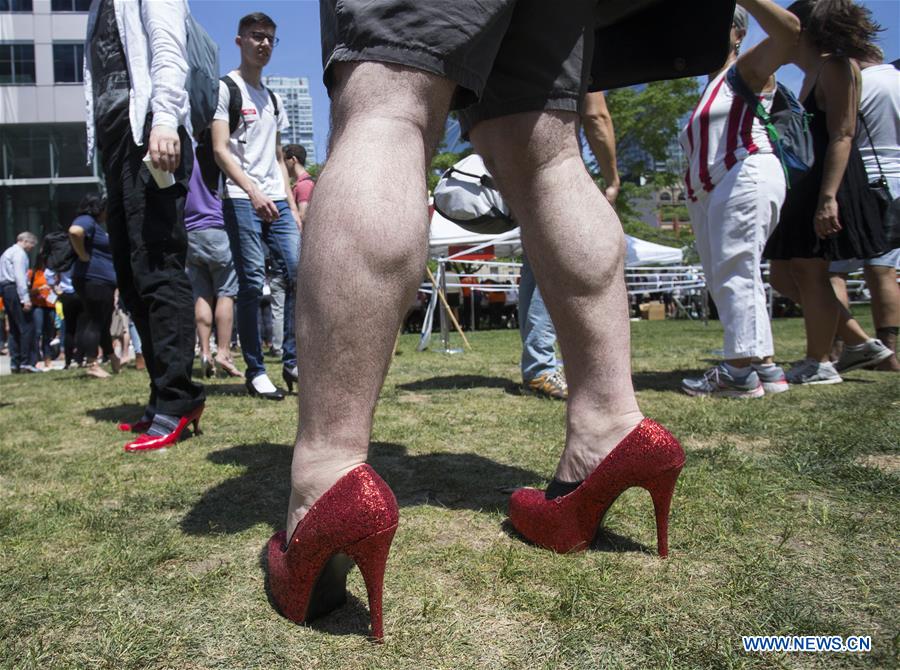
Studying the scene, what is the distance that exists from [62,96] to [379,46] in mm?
35399

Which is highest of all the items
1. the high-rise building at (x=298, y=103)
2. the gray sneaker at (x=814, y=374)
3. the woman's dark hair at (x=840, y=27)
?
the high-rise building at (x=298, y=103)

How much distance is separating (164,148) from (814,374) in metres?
3.66

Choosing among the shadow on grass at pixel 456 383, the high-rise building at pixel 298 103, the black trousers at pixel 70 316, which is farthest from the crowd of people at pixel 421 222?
the high-rise building at pixel 298 103

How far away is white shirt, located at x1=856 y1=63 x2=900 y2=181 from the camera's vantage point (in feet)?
14.6

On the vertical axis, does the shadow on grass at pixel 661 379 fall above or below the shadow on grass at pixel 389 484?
below


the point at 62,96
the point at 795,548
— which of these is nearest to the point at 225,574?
the point at 795,548

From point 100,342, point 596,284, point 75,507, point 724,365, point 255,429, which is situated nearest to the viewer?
point 596,284

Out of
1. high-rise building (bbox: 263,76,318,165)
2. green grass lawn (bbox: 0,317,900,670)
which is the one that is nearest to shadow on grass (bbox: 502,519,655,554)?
green grass lawn (bbox: 0,317,900,670)

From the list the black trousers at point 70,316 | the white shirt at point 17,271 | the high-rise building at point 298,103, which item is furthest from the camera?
the high-rise building at point 298,103

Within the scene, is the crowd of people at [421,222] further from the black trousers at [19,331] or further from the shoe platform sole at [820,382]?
the black trousers at [19,331]

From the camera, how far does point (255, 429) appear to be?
3074 mm

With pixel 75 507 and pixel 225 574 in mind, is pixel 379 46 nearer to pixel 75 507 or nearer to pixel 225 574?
pixel 225 574

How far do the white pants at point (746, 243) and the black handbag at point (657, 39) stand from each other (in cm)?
191

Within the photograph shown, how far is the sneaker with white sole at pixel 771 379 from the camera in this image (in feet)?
11.9
